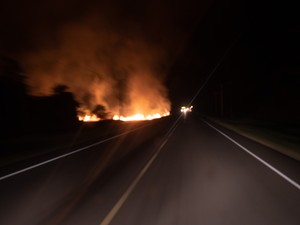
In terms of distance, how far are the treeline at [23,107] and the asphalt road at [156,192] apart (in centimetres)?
1157

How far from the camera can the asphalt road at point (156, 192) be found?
6.36m

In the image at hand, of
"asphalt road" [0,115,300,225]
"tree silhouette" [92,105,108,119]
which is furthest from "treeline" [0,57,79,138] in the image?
"tree silhouette" [92,105,108,119]

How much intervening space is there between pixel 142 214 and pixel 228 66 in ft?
247

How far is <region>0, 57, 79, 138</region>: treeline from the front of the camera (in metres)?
23.9

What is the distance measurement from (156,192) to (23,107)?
19529 mm

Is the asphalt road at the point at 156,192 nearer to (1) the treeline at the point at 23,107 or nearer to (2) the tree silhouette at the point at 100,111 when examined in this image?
(1) the treeline at the point at 23,107

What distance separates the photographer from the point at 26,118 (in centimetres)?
2584

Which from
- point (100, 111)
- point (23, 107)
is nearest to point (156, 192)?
point (23, 107)

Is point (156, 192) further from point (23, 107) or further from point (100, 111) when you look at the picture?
point (100, 111)

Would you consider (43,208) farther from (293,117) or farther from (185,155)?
(293,117)

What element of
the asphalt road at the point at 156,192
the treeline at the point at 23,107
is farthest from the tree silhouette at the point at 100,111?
the asphalt road at the point at 156,192

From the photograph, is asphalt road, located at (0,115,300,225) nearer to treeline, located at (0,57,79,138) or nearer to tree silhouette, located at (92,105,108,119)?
treeline, located at (0,57,79,138)

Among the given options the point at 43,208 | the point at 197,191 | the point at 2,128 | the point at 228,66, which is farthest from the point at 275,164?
the point at 228,66

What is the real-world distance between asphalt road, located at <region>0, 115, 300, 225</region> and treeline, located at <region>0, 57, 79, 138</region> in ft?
38.0
